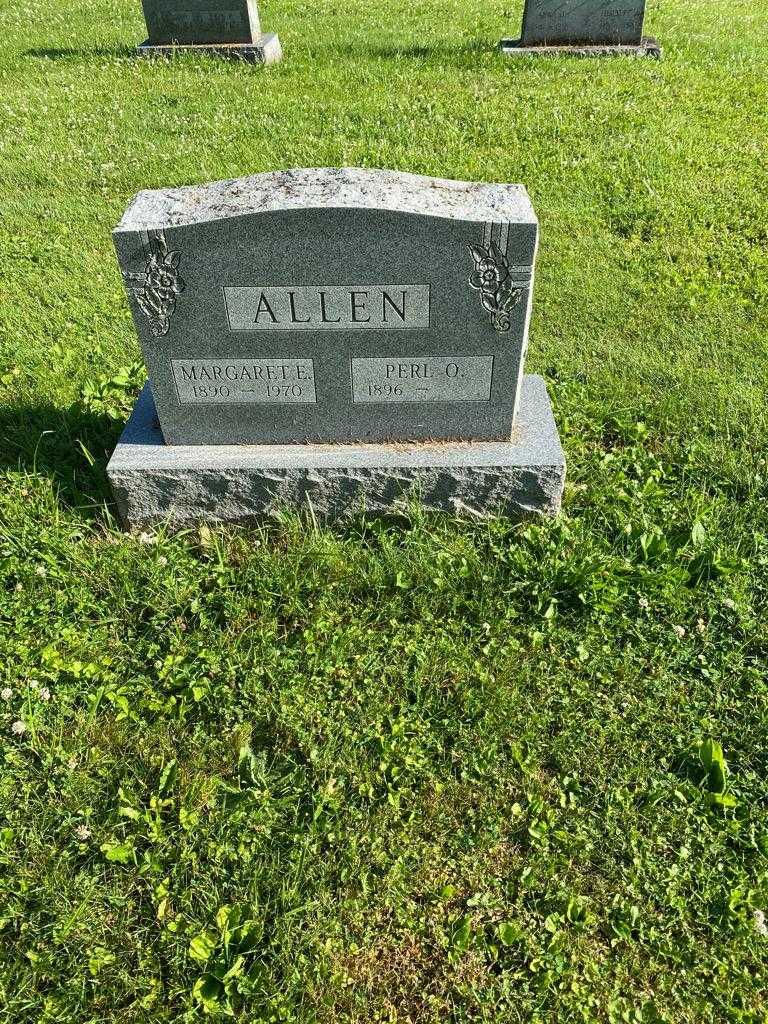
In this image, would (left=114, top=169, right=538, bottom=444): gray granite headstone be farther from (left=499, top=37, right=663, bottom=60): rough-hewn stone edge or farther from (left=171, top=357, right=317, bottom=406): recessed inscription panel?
(left=499, top=37, right=663, bottom=60): rough-hewn stone edge

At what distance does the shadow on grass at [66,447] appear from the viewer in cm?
371

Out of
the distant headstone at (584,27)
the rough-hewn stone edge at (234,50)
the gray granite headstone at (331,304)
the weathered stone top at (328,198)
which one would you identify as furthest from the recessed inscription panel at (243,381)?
the distant headstone at (584,27)

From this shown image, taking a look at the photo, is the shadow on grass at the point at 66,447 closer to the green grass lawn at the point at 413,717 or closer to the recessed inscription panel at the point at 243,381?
the green grass lawn at the point at 413,717

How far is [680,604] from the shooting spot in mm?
3182

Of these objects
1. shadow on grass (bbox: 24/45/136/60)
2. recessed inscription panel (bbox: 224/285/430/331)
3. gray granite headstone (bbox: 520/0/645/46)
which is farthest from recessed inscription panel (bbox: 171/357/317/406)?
shadow on grass (bbox: 24/45/136/60)

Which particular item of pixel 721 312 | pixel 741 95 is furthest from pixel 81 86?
pixel 721 312

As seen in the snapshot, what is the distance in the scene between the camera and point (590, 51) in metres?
9.04

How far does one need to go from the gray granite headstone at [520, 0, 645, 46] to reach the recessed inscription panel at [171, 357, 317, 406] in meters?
7.82

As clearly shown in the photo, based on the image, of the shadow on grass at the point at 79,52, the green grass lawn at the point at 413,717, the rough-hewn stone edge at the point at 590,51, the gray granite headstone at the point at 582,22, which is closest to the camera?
the green grass lawn at the point at 413,717

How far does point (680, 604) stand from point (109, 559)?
2.39 meters

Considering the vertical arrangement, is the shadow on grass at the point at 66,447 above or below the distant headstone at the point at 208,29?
below

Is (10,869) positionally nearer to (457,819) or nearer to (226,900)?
(226,900)

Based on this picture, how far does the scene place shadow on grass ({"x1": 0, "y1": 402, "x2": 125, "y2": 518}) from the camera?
3707 millimetres

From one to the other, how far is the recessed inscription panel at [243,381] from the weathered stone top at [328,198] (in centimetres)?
59
